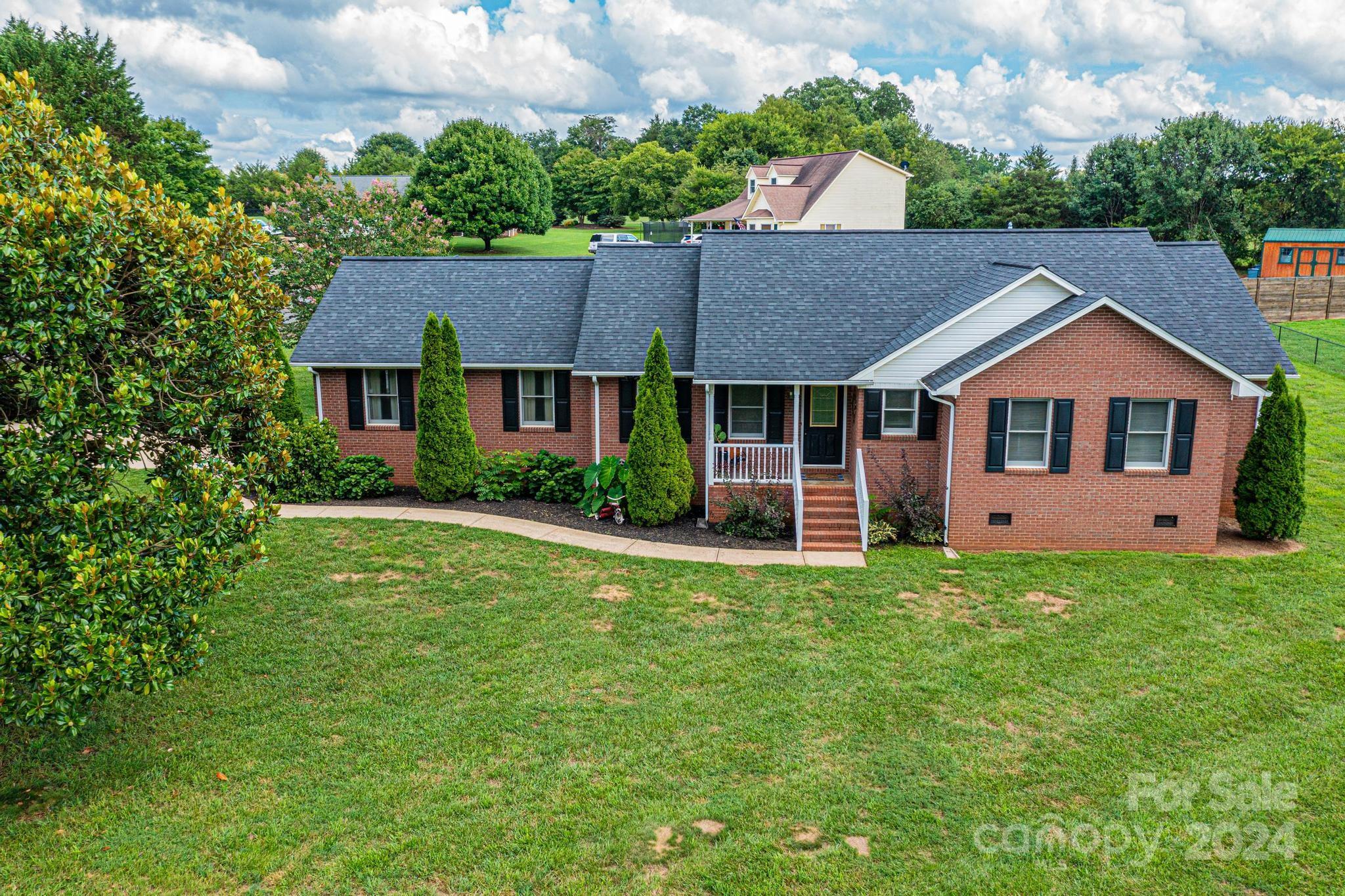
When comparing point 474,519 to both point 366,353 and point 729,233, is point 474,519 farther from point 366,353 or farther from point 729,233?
point 729,233

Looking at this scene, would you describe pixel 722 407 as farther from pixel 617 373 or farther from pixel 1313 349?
pixel 1313 349

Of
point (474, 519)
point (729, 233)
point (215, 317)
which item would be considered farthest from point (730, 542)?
point (215, 317)

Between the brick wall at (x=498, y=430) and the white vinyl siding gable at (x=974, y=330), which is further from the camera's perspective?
the brick wall at (x=498, y=430)

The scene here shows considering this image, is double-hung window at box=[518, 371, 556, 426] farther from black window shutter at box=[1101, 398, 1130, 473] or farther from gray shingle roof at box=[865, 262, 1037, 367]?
black window shutter at box=[1101, 398, 1130, 473]

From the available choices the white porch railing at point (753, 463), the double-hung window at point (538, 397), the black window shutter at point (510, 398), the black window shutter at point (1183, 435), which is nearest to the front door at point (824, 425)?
the white porch railing at point (753, 463)

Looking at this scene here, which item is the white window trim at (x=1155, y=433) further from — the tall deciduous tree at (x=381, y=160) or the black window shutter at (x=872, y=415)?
the tall deciduous tree at (x=381, y=160)

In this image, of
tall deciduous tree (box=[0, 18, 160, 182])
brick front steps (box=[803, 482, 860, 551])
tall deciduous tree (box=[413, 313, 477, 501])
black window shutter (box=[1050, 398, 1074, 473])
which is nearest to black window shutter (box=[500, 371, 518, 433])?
tall deciduous tree (box=[413, 313, 477, 501])

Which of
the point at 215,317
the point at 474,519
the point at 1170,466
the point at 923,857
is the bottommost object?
the point at 923,857
